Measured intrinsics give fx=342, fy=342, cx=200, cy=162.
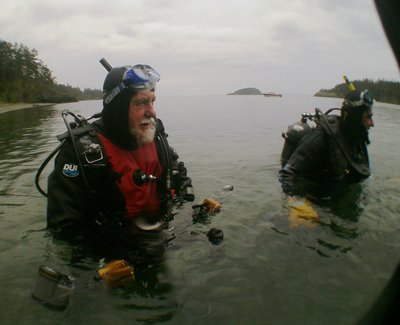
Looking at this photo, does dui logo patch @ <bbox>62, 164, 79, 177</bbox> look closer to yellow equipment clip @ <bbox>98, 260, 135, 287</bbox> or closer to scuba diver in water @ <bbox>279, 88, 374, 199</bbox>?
yellow equipment clip @ <bbox>98, 260, 135, 287</bbox>

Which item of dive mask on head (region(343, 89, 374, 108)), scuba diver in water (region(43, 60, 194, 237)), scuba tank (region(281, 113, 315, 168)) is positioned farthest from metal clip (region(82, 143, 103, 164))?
scuba tank (region(281, 113, 315, 168))

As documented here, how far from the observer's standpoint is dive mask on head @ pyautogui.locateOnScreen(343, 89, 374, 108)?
567 centimetres

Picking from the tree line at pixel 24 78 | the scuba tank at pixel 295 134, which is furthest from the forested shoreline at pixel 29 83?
the scuba tank at pixel 295 134

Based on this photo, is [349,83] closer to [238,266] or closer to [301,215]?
[301,215]

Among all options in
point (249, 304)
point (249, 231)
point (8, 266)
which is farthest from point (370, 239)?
point (8, 266)

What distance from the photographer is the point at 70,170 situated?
12.1 feet

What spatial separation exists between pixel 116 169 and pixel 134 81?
1.05 m

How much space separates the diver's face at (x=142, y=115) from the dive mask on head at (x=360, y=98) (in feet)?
11.6

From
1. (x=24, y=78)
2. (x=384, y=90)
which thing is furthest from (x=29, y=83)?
(x=384, y=90)

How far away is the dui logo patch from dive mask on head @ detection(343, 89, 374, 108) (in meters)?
4.55

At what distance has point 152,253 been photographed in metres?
4.17

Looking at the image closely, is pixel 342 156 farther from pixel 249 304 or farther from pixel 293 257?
pixel 249 304

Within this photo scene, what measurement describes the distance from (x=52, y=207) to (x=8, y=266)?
114 cm

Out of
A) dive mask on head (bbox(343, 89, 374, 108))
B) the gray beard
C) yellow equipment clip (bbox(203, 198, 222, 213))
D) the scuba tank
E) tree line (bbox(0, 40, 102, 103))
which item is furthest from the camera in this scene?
tree line (bbox(0, 40, 102, 103))
